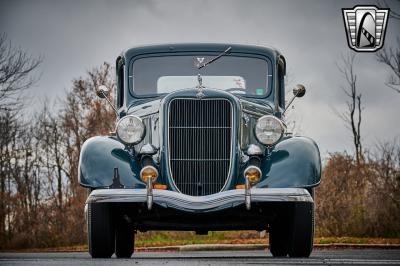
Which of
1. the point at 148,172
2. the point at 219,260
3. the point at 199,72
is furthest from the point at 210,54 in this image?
the point at 219,260

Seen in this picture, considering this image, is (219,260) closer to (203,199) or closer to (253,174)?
(203,199)

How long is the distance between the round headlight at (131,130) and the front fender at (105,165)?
0.14 metres

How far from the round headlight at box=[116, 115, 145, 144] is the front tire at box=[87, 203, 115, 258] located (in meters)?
0.69

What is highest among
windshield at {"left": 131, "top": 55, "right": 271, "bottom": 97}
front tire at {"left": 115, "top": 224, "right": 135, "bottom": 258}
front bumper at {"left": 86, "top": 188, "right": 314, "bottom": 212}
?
windshield at {"left": 131, "top": 55, "right": 271, "bottom": 97}

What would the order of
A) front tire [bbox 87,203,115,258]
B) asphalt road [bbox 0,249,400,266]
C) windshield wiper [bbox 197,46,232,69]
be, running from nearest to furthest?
asphalt road [bbox 0,249,400,266] < front tire [bbox 87,203,115,258] < windshield wiper [bbox 197,46,232,69]

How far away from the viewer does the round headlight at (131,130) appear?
8.50 meters

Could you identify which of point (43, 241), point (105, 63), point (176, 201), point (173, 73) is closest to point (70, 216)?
point (43, 241)

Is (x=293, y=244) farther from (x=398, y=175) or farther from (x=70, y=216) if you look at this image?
(x=70, y=216)

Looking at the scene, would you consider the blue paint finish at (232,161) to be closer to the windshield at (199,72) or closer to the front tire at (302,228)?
the front tire at (302,228)

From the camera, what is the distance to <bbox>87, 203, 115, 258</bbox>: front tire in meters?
8.18

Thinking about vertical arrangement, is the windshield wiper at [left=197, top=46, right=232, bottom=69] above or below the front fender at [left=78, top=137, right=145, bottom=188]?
above

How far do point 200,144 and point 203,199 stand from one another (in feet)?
2.34

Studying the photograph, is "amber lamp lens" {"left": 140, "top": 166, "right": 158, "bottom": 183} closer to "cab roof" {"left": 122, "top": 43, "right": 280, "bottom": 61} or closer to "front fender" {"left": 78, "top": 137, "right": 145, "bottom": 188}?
"front fender" {"left": 78, "top": 137, "right": 145, "bottom": 188}

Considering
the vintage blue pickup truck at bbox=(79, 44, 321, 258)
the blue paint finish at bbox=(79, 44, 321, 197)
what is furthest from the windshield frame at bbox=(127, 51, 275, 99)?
the blue paint finish at bbox=(79, 44, 321, 197)
